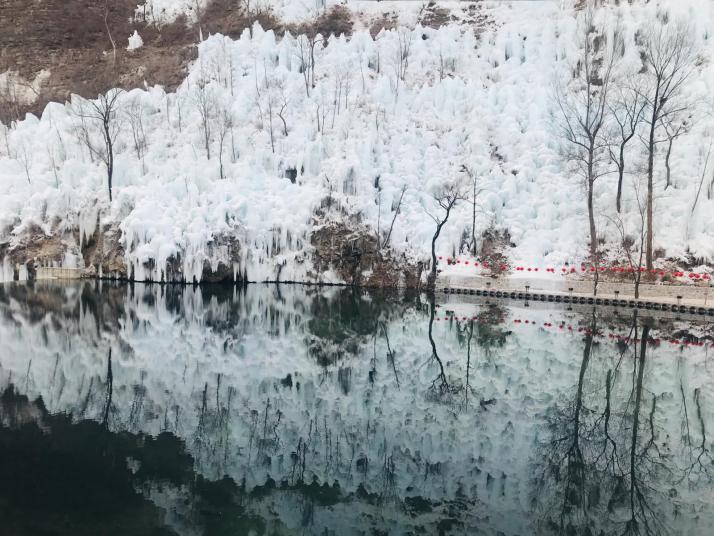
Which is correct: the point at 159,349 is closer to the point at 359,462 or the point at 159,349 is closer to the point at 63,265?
the point at 359,462

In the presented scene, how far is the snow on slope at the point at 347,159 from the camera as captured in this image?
96.9 ft

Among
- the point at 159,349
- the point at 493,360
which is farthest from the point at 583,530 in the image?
the point at 159,349

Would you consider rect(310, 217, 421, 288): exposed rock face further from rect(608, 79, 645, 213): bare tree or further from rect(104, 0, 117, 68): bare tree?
rect(104, 0, 117, 68): bare tree

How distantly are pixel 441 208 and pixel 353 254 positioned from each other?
6.00 meters

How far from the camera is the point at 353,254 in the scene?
3122cm

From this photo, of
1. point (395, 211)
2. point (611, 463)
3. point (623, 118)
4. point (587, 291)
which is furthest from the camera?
point (623, 118)

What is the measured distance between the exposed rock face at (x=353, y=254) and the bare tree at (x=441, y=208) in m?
2.22

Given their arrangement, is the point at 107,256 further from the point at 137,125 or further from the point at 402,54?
the point at 402,54

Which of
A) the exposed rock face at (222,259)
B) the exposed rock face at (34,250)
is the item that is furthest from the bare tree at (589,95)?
the exposed rock face at (34,250)

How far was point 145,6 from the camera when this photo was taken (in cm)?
5531

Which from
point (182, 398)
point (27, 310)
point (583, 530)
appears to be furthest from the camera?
point (27, 310)

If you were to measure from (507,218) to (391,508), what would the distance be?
2538 cm

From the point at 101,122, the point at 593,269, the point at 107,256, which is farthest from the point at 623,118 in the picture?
the point at 101,122

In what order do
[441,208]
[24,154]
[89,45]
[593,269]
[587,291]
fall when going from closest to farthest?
[587,291] < [593,269] < [441,208] < [24,154] < [89,45]
